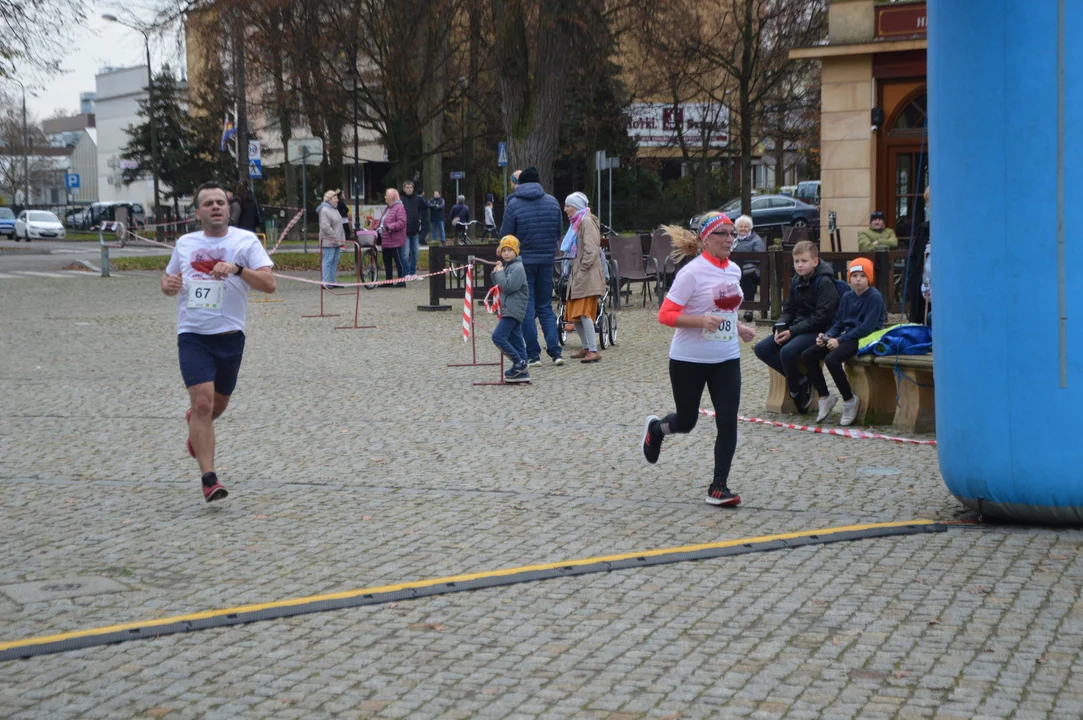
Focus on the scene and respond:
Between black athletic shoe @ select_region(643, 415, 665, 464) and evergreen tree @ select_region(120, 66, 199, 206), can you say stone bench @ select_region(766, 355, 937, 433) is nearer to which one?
black athletic shoe @ select_region(643, 415, 665, 464)

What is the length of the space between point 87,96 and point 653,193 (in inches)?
5940

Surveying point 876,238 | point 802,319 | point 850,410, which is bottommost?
point 850,410

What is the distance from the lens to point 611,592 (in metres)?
5.99

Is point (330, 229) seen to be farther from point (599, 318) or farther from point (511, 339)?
point (511, 339)

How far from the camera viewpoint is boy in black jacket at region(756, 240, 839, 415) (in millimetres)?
10789

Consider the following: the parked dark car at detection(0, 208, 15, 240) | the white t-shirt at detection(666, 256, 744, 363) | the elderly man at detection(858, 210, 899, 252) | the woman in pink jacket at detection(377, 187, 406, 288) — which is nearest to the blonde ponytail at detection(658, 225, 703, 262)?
the white t-shirt at detection(666, 256, 744, 363)

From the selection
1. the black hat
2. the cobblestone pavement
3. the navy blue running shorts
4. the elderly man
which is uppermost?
the black hat

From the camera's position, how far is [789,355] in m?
10.9

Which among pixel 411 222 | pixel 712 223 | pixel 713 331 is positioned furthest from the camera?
pixel 411 222

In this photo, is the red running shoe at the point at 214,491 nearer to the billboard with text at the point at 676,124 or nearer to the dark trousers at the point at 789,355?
the dark trousers at the point at 789,355

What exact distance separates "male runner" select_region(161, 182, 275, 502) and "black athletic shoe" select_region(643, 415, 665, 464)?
7.73 ft

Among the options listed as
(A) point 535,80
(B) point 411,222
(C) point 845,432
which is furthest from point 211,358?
(A) point 535,80

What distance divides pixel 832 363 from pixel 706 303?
2934 mm

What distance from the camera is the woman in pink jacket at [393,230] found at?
80.1 ft
